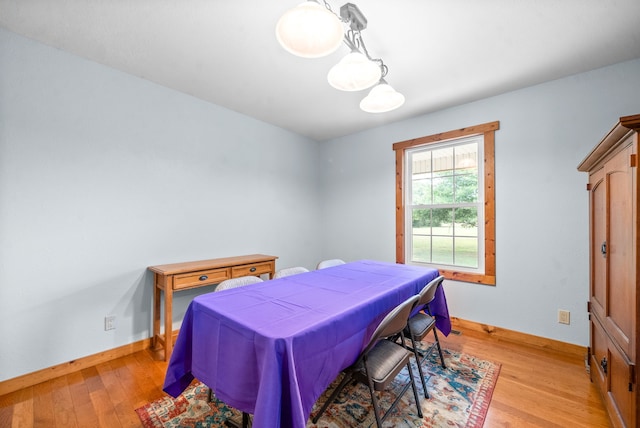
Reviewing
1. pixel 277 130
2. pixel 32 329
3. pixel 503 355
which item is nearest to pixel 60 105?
pixel 32 329

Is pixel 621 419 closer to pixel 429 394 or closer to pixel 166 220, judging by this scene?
pixel 429 394

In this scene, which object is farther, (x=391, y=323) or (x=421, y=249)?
(x=421, y=249)

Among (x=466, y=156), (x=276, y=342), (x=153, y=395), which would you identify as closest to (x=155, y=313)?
(x=153, y=395)

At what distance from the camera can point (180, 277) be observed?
2.52m

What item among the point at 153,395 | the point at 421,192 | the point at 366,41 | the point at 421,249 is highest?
the point at 366,41

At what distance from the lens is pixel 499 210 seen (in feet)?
9.75

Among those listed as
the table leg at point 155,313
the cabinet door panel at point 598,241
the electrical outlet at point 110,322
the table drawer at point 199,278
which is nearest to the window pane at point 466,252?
the cabinet door panel at point 598,241

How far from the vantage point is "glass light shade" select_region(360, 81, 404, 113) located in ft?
6.51

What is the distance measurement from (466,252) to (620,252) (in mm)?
1801

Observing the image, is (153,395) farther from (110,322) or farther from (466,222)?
(466,222)

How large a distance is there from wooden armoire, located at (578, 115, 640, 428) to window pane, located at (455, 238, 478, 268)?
1192 millimetres

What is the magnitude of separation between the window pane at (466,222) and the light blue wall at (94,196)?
9.08ft

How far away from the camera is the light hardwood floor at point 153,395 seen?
171 cm

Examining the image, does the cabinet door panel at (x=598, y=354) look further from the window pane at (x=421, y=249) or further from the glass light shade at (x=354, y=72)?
the glass light shade at (x=354, y=72)
